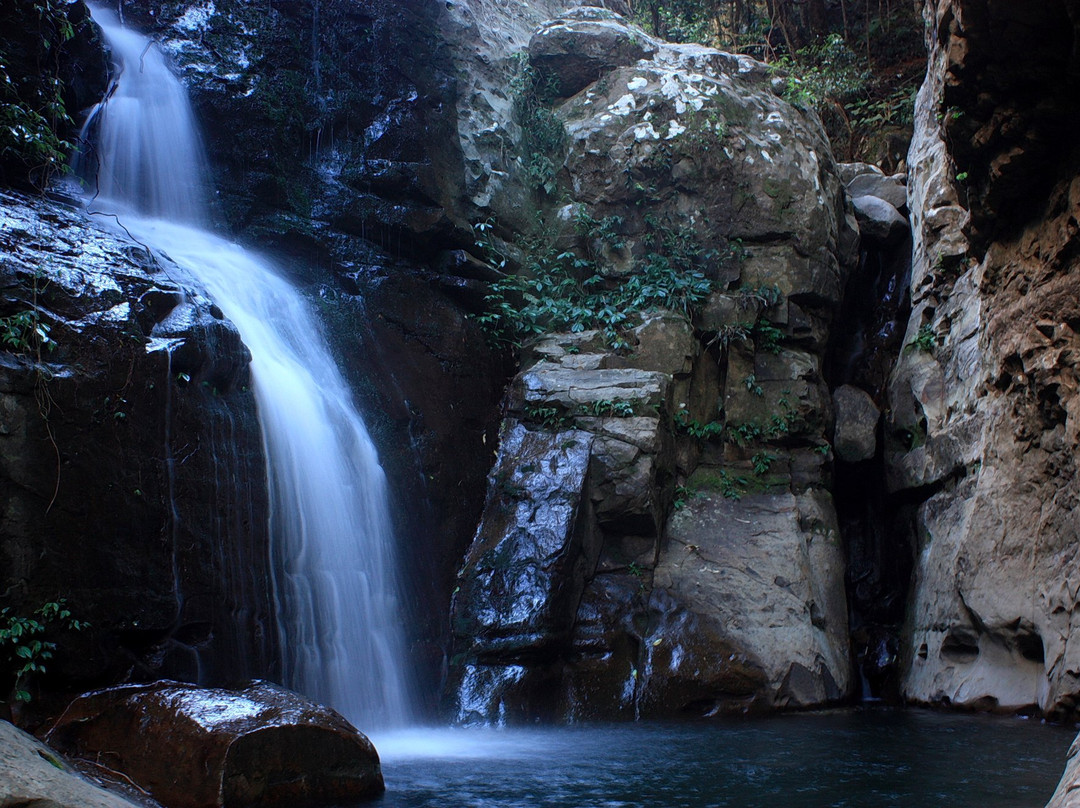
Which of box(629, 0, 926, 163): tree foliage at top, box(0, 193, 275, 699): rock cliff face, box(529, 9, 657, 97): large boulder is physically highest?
box(629, 0, 926, 163): tree foliage at top

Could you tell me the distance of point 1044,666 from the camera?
6758 mm

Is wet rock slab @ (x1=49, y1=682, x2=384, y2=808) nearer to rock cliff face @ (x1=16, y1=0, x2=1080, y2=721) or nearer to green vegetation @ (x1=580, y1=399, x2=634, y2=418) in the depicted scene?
rock cliff face @ (x1=16, y1=0, x2=1080, y2=721)

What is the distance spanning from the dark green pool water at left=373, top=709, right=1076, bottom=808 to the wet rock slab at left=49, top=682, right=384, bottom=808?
395 millimetres

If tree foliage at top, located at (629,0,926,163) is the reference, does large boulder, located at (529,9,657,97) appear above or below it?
below

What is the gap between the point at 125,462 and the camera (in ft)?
18.7

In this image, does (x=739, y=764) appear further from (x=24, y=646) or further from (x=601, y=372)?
(x=601, y=372)

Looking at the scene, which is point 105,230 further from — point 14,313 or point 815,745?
point 815,745

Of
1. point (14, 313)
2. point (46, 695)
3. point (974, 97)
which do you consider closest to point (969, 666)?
point (974, 97)

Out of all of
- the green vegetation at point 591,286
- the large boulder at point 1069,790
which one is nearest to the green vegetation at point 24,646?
the large boulder at point 1069,790

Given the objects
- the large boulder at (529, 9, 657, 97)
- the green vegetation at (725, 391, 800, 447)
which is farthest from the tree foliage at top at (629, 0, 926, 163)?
the green vegetation at (725, 391, 800, 447)

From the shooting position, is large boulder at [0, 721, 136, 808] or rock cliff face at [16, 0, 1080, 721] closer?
large boulder at [0, 721, 136, 808]

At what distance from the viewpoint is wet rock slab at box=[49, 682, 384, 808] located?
416 cm

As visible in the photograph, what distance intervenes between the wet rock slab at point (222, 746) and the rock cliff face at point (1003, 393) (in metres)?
5.62

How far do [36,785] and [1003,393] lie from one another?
26.4 feet
